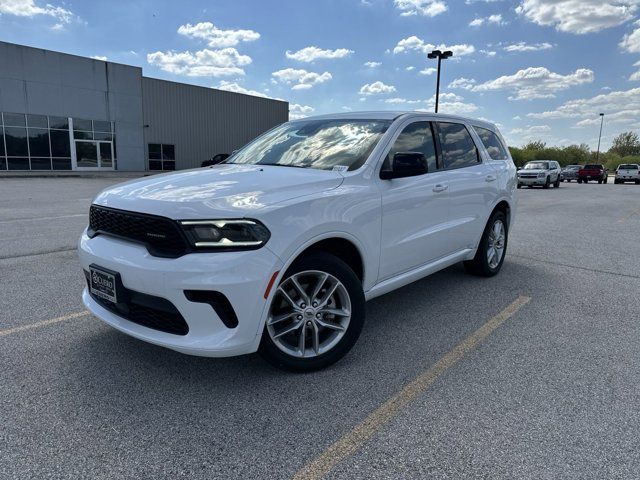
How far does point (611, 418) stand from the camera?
2.68 meters

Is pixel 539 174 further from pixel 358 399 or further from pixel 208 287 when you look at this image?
pixel 208 287

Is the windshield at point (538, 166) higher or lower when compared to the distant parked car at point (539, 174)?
higher

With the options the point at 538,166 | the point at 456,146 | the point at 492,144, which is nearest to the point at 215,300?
the point at 456,146

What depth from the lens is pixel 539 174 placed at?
28.0 metres

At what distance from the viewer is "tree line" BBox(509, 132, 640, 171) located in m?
80.3

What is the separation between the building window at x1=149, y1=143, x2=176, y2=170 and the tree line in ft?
179

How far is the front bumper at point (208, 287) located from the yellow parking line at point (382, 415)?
77 cm

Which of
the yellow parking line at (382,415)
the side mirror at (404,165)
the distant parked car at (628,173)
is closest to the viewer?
the yellow parking line at (382,415)

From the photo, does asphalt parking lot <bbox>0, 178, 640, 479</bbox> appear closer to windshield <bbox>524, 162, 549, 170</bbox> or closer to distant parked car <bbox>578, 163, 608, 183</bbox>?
windshield <bbox>524, 162, 549, 170</bbox>

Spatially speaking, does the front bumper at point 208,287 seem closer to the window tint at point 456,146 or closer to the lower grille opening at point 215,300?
the lower grille opening at point 215,300

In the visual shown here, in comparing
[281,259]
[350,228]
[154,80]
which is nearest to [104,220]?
[281,259]

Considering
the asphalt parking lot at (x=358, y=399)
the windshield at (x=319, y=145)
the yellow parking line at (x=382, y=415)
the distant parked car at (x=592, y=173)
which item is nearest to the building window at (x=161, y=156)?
the asphalt parking lot at (x=358, y=399)

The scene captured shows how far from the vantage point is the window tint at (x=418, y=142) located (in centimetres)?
394

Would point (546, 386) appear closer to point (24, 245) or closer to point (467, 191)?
point (467, 191)
